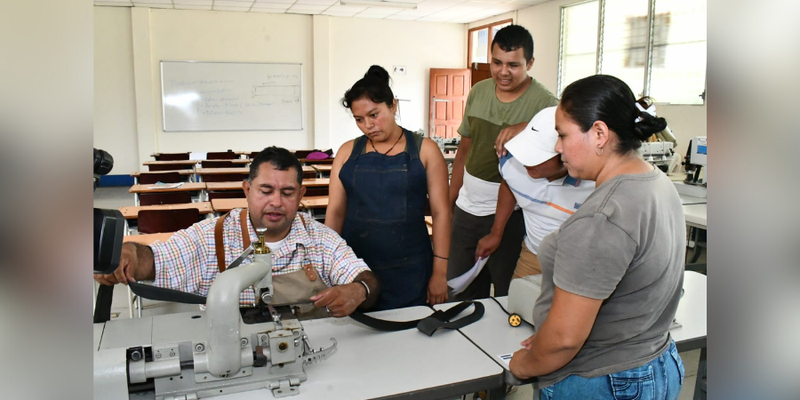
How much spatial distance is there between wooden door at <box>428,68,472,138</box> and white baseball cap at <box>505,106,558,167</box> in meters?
9.10

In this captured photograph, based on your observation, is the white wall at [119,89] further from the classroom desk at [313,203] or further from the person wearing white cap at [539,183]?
the person wearing white cap at [539,183]

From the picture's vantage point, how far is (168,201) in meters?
4.43

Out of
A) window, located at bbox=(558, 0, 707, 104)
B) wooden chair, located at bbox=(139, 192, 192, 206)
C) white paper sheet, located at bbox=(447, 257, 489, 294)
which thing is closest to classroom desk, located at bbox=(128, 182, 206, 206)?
wooden chair, located at bbox=(139, 192, 192, 206)

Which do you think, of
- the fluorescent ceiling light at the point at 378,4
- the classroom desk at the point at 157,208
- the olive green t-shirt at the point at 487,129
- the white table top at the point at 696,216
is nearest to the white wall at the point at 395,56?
the fluorescent ceiling light at the point at 378,4

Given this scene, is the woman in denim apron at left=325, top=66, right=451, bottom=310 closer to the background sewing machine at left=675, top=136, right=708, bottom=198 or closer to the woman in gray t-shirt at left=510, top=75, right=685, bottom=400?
the woman in gray t-shirt at left=510, top=75, right=685, bottom=400

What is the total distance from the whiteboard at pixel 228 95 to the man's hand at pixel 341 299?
8.66m

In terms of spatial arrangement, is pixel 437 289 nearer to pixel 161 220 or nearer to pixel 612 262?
pixel 612 262

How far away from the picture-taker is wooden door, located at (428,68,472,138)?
1080 cm

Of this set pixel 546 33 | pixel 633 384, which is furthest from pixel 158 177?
pixel 546 33

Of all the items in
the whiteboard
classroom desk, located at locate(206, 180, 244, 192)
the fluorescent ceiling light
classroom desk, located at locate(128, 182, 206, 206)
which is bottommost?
classroom desk, located at locate(128, 182, 206, 206)
